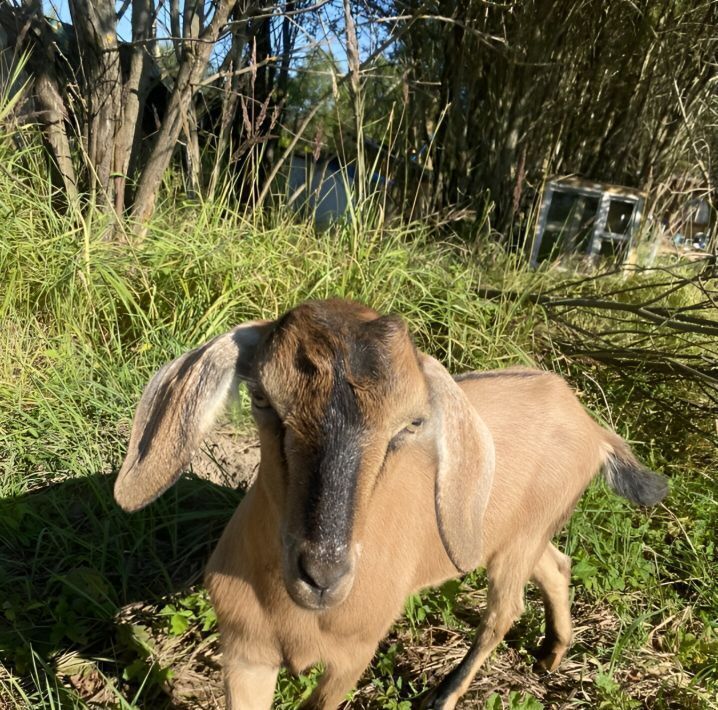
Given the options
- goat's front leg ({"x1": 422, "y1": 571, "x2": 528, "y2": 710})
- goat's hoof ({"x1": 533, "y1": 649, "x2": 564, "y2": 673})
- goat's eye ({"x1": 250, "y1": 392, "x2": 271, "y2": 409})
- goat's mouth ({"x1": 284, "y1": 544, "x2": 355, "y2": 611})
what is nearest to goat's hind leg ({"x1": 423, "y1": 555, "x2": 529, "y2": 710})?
goat's front leg ({"x1": 422, "y1": 571, "x2": 528, "y2": 710})

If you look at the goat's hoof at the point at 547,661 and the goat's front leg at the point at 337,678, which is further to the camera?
the goat's hoof at the point at 547,661

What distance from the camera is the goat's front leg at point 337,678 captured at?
1.82 meters

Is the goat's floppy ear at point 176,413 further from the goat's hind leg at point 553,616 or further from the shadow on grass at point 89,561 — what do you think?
the goat's hind leg at point 553,616

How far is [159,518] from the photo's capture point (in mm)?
2629

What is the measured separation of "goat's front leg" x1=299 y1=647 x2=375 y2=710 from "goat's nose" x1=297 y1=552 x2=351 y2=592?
573mm

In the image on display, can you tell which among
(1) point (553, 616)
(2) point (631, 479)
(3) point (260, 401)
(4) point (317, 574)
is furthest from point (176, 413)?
(2) point (631, 479)

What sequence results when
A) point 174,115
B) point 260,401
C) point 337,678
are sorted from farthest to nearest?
point 174,115, point 337,678, point 260,401

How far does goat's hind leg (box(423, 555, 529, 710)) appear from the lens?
228cm

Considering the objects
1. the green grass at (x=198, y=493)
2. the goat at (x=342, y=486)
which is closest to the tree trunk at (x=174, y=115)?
the green grass at (x=198, y=493)

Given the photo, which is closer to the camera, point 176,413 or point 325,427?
point 325,427

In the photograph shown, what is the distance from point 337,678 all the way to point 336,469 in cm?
82

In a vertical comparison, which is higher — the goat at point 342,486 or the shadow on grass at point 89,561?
the goat at point 342,486

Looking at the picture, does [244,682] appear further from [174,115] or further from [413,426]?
[174,115]

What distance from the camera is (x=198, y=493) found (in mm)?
2838
